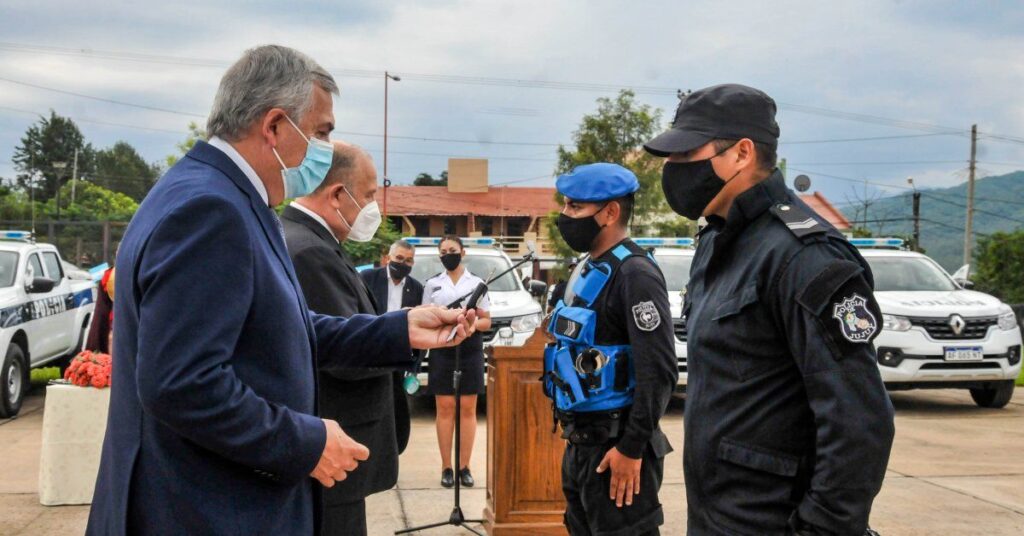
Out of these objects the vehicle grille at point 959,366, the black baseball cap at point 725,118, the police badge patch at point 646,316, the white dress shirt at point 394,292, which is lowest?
the vehicle grille at point 959,366

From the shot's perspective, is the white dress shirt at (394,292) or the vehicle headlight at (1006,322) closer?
the white dress shirt at (394,292)

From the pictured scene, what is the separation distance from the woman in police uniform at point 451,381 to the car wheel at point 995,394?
7074mm

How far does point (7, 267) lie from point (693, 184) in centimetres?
1093

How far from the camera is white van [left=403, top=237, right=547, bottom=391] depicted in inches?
440

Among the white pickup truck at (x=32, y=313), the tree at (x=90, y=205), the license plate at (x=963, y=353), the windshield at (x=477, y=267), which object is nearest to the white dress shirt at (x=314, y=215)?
the white pickup truck at (x=32, y=313)

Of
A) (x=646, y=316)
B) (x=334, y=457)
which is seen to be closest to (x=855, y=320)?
(x=334, y=457)

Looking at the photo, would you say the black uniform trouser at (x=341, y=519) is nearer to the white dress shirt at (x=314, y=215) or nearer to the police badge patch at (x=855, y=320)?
the white dress shirt at (x=314, y=215)

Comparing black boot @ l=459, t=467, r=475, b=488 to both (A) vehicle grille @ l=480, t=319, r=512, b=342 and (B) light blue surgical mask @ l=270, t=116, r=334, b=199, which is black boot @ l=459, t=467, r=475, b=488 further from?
(B) light blue surgical mask @ l=270, t=116, r=334, b=199

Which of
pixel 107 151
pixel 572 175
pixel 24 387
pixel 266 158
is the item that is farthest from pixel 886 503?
pixel 107 151

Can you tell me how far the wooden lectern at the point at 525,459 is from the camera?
572 cm

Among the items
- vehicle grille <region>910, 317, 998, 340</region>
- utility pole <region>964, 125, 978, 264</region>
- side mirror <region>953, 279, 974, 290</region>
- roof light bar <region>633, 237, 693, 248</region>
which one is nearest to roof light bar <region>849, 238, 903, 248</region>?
side mirror <region>953, 279, 974, 290</region>

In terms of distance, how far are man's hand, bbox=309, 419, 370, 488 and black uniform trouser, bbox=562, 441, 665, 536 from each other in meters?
1.84

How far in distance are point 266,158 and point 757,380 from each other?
138 cm

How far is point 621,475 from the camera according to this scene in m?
3.83
